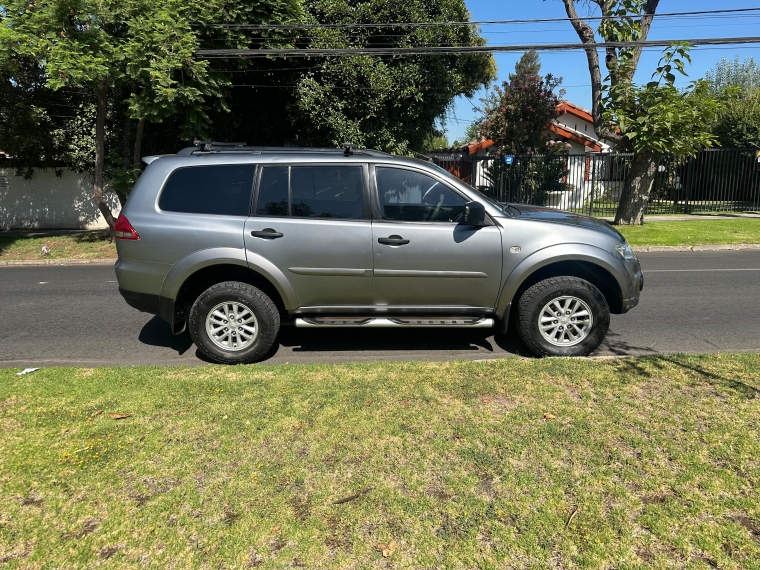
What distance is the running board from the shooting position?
17.7 ft

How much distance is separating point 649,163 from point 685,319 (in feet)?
36.7

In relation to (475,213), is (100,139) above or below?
above

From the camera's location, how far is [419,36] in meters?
15.6

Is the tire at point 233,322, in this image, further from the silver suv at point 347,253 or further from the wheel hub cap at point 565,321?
the wheel hub cap at point 565,321

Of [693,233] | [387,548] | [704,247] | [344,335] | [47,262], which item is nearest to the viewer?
[387,548]

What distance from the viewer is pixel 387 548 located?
264 cm

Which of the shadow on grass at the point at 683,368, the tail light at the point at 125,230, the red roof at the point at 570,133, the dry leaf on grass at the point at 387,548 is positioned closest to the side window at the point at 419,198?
the shadow on grass at the point at 683,368

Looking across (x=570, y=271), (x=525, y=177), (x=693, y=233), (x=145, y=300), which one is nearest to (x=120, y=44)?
(x=145, y=300)

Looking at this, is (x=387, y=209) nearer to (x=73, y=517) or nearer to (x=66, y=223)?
(x=73, y=517)

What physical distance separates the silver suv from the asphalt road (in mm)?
477

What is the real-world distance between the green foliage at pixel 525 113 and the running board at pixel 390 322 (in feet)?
59.9

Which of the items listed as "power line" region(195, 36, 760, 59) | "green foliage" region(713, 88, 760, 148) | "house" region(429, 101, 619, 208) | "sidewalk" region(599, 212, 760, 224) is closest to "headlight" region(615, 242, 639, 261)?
"power line" region(195, 36, 760, 59)

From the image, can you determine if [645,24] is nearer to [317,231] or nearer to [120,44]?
[120,44]

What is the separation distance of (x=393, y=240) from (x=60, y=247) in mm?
Result: 12490
